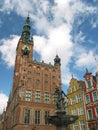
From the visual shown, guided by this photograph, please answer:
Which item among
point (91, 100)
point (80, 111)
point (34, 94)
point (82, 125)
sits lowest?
point (82, 125)

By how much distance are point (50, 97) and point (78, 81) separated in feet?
27.4

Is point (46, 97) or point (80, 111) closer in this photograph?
point (80, 111)

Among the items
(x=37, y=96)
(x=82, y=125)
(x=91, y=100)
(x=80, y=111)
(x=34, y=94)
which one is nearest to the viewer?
(x=91, y=100)

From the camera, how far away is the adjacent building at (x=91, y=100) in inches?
1256

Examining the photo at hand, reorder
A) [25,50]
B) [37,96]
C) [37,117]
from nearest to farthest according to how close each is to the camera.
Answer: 1. [37,117]
2. [37,96]
3. [25,50]

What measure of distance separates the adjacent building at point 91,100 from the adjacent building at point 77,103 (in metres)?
1.33

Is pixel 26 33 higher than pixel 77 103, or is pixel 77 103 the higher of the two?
pixel 26 33

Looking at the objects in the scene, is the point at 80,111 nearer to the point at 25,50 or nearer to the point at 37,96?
the point at 37,96

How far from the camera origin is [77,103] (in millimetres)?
37375

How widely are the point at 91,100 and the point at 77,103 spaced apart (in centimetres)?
454

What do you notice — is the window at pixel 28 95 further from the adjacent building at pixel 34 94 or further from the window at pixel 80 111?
the window at pixel 80 111

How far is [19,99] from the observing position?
36.3 metres

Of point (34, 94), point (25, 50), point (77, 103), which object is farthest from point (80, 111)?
point (25, 50)

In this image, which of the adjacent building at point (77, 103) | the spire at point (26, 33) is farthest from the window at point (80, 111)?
the spire at point (26, 33)
